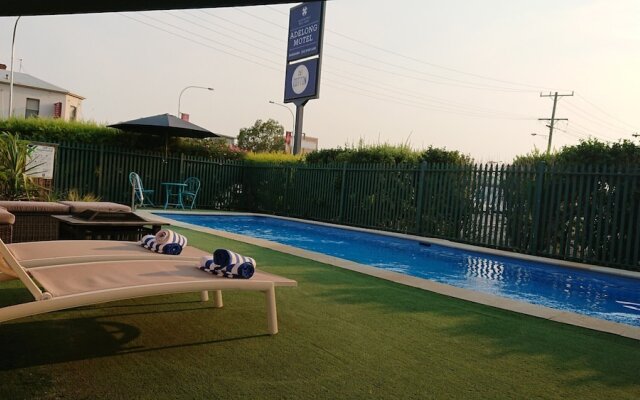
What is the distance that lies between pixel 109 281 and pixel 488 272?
6.33 m

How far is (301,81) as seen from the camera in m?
17.4

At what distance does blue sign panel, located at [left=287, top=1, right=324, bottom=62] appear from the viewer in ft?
55.3

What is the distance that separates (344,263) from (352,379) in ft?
11.5

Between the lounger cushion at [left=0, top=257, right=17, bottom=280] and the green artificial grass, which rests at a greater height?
the lounger cushion at [left=0, top=257, right=17, bottom=280]

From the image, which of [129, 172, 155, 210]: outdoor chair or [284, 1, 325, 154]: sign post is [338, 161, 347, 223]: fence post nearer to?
[284, 1, 325, 154]: sign post

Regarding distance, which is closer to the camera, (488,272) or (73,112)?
(488,272)

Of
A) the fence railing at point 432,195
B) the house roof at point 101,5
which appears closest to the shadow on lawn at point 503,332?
the house roof at point 101,5

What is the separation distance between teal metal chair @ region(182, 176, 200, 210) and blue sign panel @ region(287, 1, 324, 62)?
591 cm

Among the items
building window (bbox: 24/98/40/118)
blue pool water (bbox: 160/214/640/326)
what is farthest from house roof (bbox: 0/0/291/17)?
building window (bbox: 24/98/40/118)

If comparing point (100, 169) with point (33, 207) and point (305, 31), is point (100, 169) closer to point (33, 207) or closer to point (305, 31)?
point (305, 31)

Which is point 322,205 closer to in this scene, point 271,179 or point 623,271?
point 271,179

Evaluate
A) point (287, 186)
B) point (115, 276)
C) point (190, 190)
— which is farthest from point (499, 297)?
point (190, 190)

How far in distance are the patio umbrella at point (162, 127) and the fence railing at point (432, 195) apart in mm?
923

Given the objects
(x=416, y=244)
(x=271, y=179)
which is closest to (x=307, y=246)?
(x=416, y=244)
